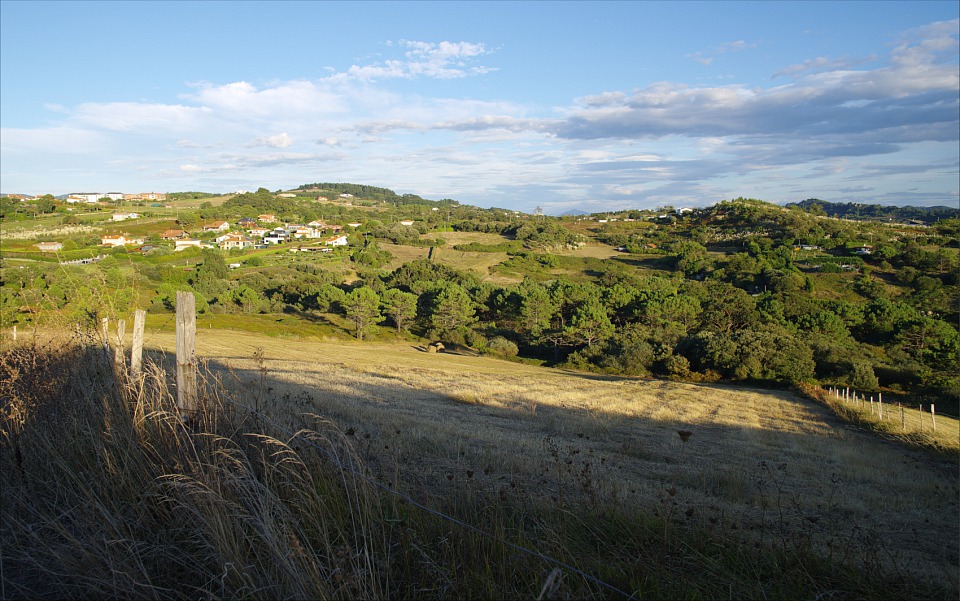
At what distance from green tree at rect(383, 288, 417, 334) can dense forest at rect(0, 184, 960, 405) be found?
148 millimetres

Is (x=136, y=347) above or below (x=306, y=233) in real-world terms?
below

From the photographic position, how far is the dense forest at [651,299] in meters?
37.2

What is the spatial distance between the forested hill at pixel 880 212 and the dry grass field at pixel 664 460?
10005 centimetres

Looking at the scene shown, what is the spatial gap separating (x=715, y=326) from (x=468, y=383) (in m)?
36.5

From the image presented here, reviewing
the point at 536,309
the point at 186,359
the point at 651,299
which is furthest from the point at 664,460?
the point at 651,299

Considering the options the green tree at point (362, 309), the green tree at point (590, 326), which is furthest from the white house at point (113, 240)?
the green tree at point (590, 326)

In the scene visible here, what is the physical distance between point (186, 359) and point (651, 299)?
50747mm

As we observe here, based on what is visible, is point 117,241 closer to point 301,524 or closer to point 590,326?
point 590,326

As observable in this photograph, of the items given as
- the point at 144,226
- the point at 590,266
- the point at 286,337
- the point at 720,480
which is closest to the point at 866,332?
the point at 590,266

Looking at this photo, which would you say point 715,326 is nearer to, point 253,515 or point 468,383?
point 468,383

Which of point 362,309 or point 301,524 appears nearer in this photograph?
point 301,524

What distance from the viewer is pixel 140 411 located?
179 inches

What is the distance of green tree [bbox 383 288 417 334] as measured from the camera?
55.0m

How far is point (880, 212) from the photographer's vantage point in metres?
136
